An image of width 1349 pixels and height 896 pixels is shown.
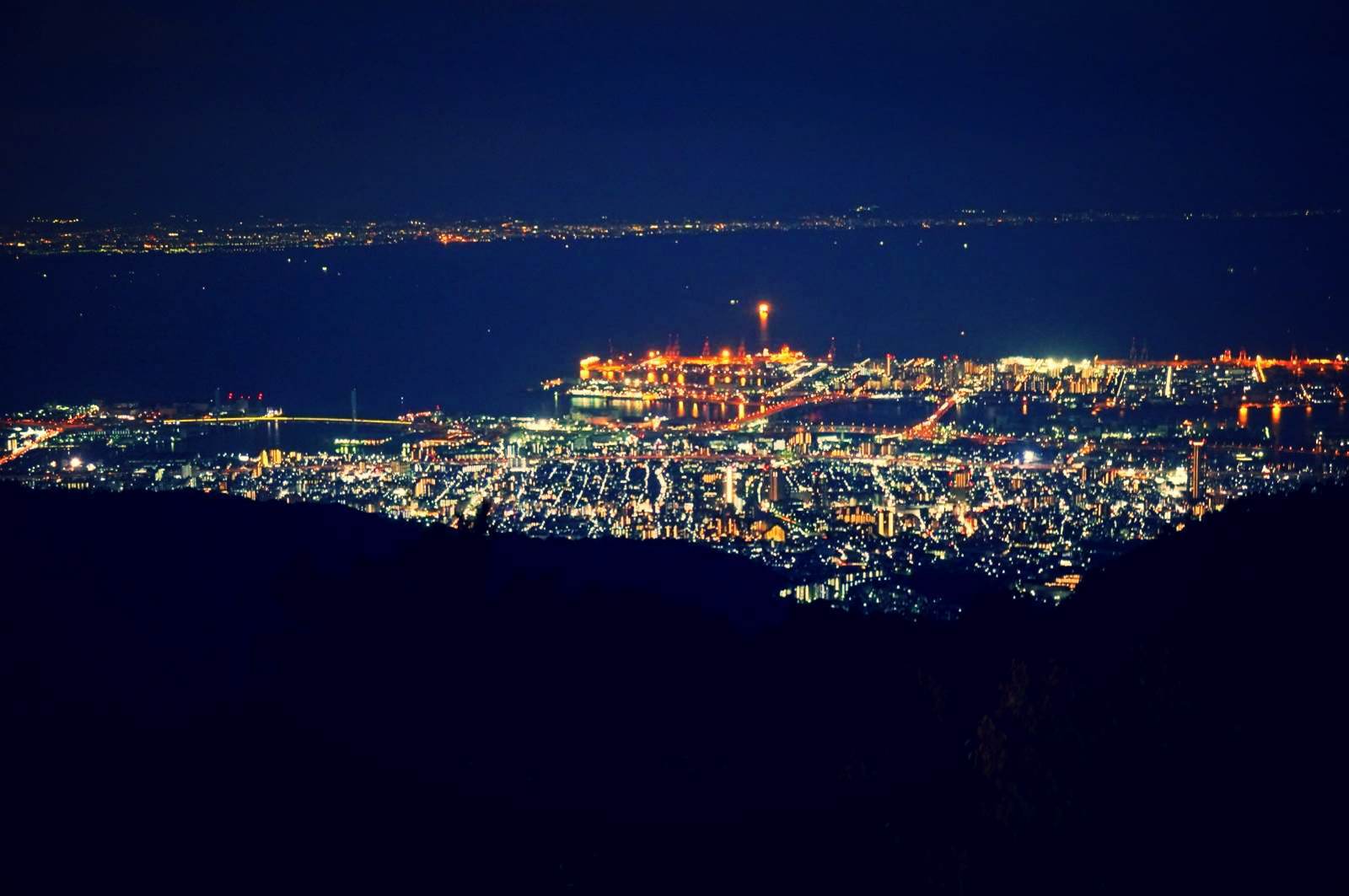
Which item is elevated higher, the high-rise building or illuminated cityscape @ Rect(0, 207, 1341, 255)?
illuminated cityscape @ Rect(0, 207, 1341, 255)

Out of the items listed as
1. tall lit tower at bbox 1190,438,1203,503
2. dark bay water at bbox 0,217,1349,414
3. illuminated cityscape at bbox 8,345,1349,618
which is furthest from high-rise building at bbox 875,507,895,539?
dark bay water at bbox 0,217,1349,414

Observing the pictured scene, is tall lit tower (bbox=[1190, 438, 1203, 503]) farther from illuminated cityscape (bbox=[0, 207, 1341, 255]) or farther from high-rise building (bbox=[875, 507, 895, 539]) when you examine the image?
illuminated cityscape (bbox=[0, 207, 1341, 255])

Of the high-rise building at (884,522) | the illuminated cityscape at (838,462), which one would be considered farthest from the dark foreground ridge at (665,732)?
the high-rise building at (884,522)

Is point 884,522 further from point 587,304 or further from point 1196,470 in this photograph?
point 587,304

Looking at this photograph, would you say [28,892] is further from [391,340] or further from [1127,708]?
[391,340]

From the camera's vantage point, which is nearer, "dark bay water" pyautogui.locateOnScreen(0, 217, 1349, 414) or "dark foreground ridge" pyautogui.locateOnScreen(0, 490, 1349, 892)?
"dark foreground ridge" pyautogui.locateOnScreen(0, 490, 1349, 892)

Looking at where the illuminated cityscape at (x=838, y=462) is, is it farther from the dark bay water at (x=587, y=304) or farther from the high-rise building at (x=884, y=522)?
the dark bay water at (x=587, y=304)

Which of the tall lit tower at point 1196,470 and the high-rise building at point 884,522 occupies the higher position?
the tall lit tower at point 1196,470
